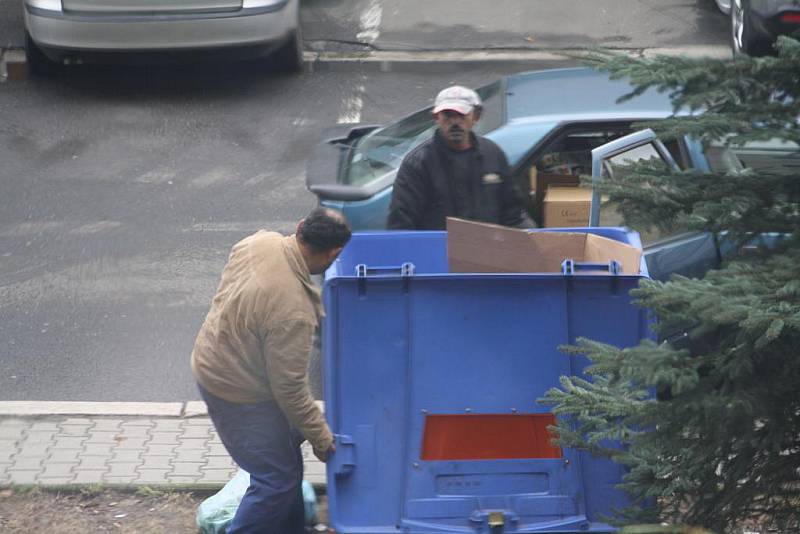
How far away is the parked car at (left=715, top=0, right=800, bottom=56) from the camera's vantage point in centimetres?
1045

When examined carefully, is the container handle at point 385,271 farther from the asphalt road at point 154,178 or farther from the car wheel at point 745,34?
the car wheel at point 745,34

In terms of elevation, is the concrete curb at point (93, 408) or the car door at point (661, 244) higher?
the car door at point (661, 244)

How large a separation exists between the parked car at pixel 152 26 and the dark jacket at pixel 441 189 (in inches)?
236

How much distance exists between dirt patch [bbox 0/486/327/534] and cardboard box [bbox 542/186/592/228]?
2179 mm

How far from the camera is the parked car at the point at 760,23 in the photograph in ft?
34.3

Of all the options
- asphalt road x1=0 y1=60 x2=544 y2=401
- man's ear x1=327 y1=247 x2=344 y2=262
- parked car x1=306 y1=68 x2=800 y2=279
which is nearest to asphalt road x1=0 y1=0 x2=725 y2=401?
asphalt road x1=0 y1=60 x2=544 y2=401

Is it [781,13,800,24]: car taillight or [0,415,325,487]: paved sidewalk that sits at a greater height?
[781,13,800,24]: car taillight

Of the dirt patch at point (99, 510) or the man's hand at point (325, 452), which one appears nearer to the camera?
the man's hand at point (325, 452)

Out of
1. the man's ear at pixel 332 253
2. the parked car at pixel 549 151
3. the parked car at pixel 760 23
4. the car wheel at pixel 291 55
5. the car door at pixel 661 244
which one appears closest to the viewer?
the man's ear at pixel 332 253

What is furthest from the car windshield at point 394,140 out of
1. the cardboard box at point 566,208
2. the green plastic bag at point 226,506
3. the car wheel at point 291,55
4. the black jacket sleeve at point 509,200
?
the car wheel at point 291,55

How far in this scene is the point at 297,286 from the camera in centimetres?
454

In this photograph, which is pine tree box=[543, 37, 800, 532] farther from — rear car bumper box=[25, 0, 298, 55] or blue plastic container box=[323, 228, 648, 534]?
rear car bumper box=[25, 0, 298, 55]

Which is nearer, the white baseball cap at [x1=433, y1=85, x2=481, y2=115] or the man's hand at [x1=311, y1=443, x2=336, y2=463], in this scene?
the man's hand at [x1=311, y1=443, x2=336, y2=463]

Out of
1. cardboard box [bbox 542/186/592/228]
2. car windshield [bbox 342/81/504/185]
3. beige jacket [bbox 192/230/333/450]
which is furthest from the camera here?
car windshield [bbox 342/81/504/185]
